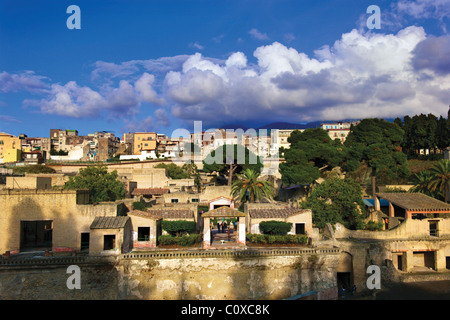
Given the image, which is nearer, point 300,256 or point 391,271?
point 300,256

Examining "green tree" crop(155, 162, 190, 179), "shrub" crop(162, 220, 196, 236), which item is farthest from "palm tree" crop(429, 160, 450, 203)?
"green tree" crop(155, 162, 190, 179)

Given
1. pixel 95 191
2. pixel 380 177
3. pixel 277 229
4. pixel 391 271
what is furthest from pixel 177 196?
pixel 380 177

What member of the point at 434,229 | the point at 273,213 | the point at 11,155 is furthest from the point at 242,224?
the point at 11,155

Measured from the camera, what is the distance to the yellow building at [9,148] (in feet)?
280

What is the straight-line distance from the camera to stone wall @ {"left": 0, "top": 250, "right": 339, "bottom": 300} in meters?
20.4

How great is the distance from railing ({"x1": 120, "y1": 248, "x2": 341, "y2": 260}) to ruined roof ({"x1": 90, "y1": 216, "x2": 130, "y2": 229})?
2107mm

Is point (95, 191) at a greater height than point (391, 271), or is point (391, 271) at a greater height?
point (95, 191)

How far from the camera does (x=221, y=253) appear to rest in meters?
21.9

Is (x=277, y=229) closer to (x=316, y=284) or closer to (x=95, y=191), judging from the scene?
(x=316, y=284)

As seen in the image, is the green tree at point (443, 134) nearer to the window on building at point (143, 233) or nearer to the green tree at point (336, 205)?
the green tree at point (336, 205)

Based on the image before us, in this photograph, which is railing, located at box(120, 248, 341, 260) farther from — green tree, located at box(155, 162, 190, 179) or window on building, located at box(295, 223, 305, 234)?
green tree, located at box(155, 162, 190, 179)
